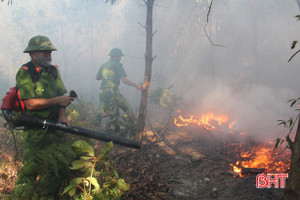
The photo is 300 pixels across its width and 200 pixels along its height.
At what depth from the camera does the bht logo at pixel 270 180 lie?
3.18 m

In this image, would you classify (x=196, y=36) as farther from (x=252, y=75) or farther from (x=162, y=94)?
(x=162, y=94)

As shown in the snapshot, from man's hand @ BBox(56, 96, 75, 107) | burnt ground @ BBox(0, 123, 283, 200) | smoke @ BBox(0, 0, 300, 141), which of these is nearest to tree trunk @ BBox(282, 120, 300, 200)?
burnt ground @ BBox(0, 123, 283, 200)

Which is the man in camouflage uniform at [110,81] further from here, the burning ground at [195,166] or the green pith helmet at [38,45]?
the green pith helmet at [38,45]

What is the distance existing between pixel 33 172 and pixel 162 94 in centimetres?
666

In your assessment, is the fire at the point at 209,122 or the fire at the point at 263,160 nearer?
the fire at the point at 263,160

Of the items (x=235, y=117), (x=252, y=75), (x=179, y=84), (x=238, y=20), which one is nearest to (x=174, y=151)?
(x=235, y=117)

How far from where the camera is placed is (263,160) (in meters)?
4.14

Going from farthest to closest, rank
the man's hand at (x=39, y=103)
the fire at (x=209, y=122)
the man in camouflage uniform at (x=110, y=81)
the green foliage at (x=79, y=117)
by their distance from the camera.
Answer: the fire at (x=209, y=122), the man in camouflage uniform at (x=110, y=81), the green foliage at (x=79, y=117), the man's hand at (x=39, y=103)

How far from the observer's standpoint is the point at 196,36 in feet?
60.4

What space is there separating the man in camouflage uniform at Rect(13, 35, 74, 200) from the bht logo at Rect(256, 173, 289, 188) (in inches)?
122

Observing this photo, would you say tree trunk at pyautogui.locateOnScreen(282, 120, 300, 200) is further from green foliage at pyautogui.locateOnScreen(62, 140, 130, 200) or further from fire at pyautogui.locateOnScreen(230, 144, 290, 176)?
fire at pyautogui.locateOnScreen(230, 144, 290, 176)

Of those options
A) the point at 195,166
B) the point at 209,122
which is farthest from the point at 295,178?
the point at 209,122

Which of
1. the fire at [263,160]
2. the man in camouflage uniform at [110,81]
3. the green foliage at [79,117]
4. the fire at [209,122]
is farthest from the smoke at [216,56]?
the green foliage at [79,117]

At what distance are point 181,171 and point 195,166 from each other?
0.41m
